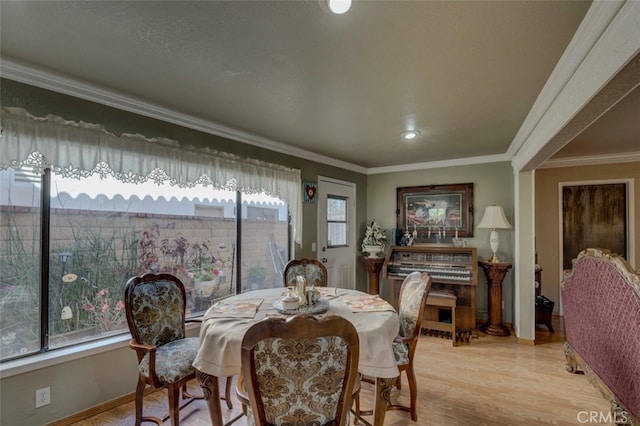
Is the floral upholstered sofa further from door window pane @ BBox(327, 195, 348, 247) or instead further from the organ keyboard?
door window pane @ BBox(327, 195, 348, 247)

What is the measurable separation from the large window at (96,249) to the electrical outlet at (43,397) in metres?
0.27

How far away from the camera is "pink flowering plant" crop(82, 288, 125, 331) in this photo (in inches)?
93.3

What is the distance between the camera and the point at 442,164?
15.2 ft

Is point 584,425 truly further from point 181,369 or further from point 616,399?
point 181,369

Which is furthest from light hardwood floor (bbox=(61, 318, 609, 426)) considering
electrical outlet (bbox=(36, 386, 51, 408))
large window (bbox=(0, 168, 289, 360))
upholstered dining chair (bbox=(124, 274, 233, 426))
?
large window (bbox=(0, 168, 289, 360))

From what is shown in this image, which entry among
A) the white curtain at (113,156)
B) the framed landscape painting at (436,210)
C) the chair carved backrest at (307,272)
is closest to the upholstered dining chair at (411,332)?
the chair carved backrest at (307,272)

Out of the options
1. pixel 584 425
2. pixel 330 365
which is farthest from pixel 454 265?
pixel 330 365

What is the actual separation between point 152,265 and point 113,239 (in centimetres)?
39

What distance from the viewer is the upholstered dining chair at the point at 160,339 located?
1.91 m

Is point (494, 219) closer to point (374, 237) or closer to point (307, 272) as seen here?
point (374, 237)

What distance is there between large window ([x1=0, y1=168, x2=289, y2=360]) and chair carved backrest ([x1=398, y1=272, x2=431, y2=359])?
6.12ft

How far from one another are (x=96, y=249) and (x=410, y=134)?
3.08m

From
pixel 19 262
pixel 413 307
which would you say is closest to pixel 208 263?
pixel 19 262

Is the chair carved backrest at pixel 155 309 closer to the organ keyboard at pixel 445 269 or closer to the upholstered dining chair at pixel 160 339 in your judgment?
the upholstered dining chair at pixel 160 339
